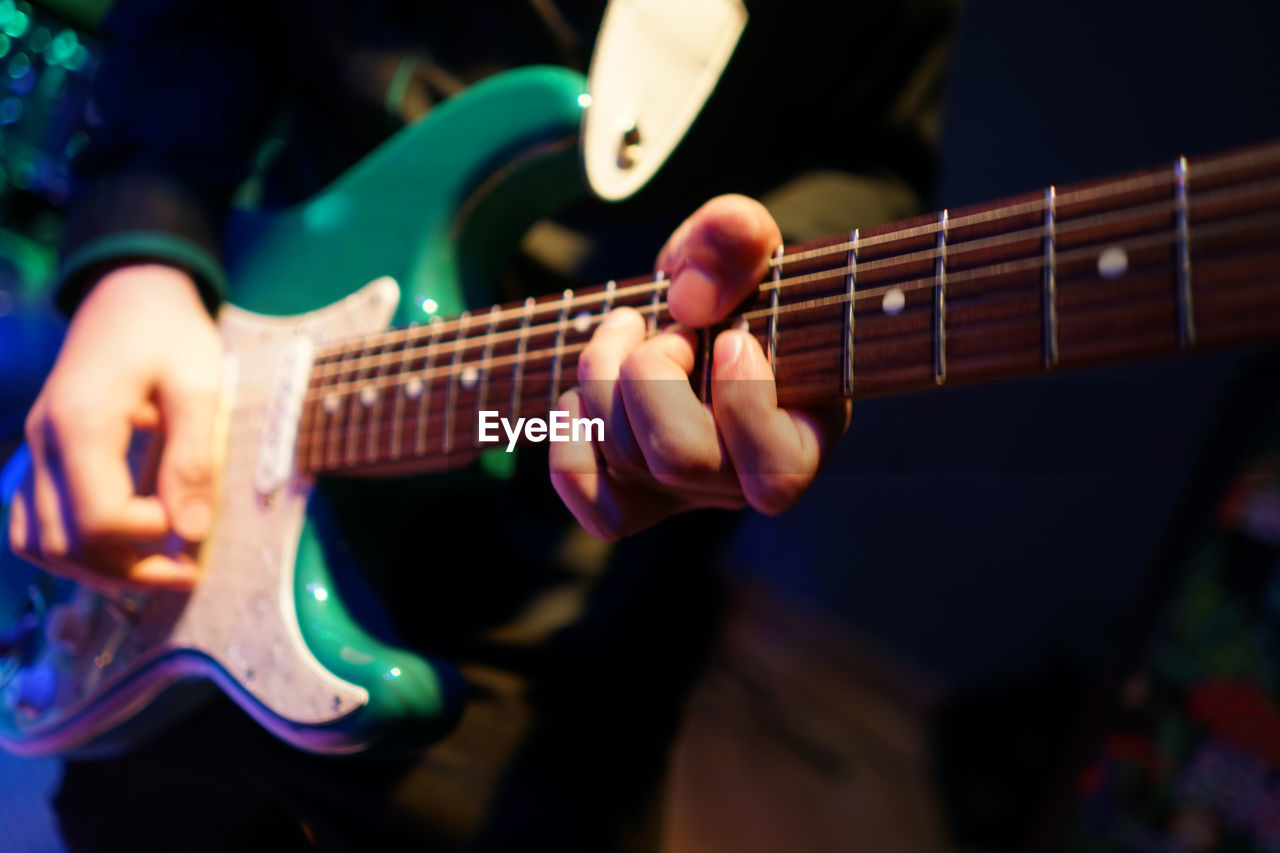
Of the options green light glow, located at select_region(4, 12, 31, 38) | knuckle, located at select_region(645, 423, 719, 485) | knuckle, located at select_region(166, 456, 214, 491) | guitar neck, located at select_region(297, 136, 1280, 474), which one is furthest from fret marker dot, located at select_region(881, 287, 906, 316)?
green light glow, located at select_region(4, 12, 31, 38)

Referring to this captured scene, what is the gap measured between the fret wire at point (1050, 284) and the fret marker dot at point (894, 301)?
57 mm

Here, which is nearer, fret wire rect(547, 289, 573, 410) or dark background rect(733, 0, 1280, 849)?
fret wire rect(547, 289, 573, 410)

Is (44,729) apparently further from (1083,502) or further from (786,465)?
(1083,502)

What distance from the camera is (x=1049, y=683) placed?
4.50 feet

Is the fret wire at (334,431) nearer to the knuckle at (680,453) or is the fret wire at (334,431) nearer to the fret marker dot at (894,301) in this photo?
the knuckle at (680,453)

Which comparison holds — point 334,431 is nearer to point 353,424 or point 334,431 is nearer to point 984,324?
point 353,424

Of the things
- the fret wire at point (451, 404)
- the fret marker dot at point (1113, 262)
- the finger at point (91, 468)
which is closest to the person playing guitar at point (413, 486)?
the finger at point (91, 468)

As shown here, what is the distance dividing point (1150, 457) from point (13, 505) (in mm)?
1704

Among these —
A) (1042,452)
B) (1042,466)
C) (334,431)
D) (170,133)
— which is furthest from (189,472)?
(1042,466)

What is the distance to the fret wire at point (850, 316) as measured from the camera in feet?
1.06

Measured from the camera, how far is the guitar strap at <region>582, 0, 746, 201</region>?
1.42 feet

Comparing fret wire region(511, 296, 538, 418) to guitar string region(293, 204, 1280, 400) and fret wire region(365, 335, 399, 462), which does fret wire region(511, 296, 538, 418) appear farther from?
fret wire region(365, 335, 399, 462)

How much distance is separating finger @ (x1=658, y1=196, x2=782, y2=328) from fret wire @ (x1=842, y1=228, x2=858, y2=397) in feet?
0.14

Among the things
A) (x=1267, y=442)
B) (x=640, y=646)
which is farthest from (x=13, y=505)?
(x=1267, y=442)
